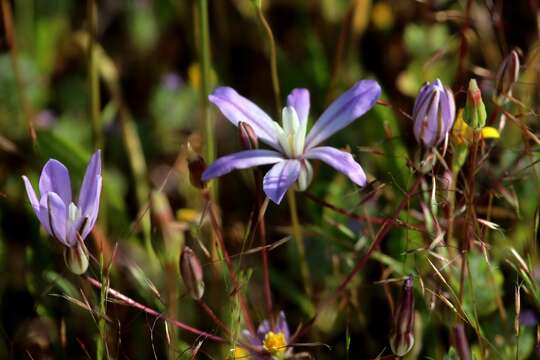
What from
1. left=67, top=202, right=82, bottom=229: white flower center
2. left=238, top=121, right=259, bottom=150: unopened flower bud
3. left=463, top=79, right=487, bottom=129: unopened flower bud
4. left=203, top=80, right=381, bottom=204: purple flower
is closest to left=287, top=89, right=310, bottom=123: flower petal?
left=203, top=80, right=381, bottom=204: purple flower

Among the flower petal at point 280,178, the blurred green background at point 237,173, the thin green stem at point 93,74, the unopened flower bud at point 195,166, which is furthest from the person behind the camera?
the thin green stem at point 93,74

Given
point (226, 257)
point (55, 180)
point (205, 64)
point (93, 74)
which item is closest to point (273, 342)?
point (226, 257)

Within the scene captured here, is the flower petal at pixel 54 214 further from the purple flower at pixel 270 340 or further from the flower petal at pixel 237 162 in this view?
the purple flower at pixel 270 340

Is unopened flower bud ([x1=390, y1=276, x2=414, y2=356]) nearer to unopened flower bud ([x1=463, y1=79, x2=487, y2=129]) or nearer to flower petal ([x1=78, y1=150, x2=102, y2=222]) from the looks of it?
unopened flower bud ([x1=463, y1=79, x2=487, y2=129])

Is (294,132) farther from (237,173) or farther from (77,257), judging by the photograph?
(237,173)

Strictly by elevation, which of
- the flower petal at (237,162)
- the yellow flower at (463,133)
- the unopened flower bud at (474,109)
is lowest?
the yellow flower at (463,133)

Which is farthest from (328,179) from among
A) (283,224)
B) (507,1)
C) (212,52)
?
(507,1)

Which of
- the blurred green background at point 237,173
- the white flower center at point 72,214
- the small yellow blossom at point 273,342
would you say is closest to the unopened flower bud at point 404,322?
the blurred green background at point 237,173

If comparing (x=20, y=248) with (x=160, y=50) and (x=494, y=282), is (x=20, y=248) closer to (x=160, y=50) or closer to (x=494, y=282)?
(x=160, y=50)
